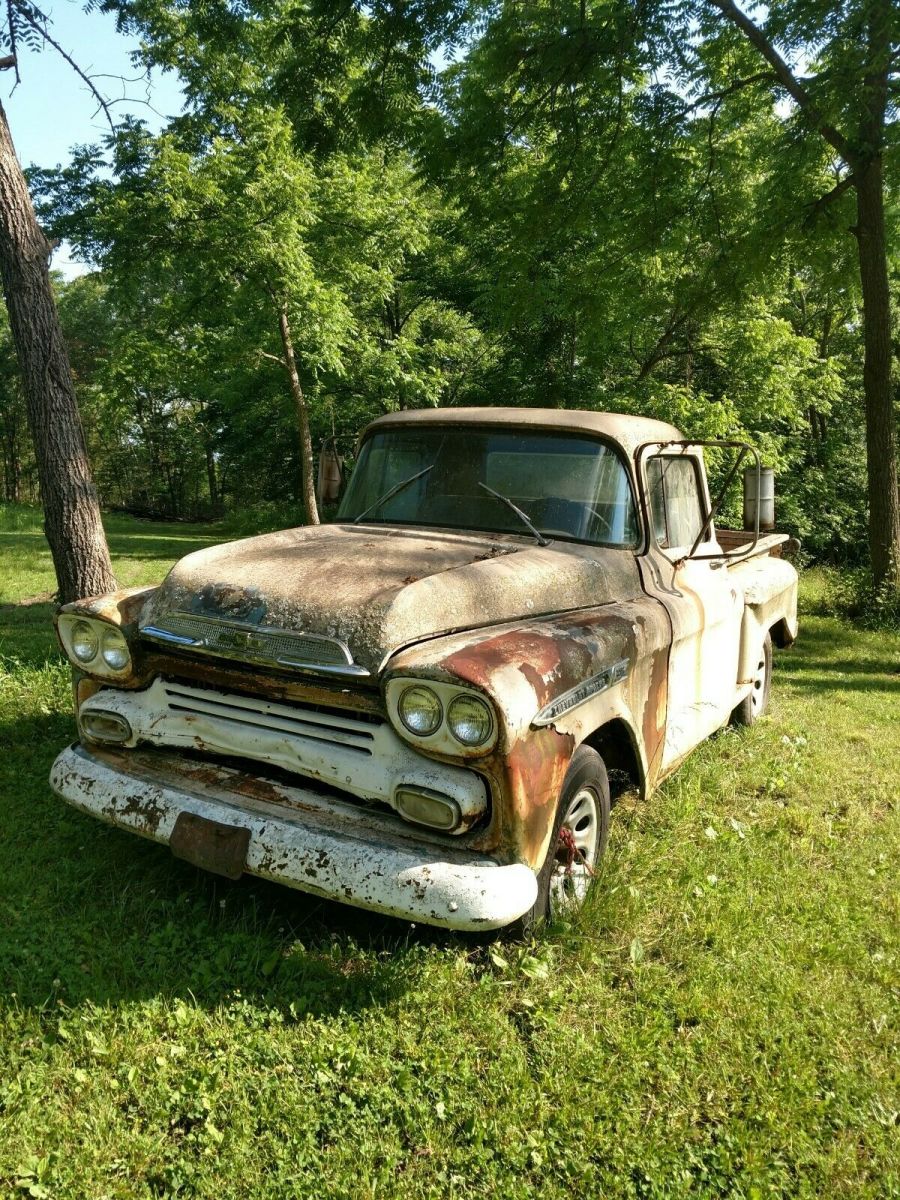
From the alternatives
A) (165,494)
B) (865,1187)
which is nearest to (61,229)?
(865,1187)

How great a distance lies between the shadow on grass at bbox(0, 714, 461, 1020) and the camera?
283 centimetres

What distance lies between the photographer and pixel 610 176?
30.3ft

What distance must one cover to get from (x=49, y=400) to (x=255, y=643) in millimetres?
4269

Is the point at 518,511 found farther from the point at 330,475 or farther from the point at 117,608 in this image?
the point at 117,608

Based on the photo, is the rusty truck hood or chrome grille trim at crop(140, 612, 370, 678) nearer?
chrome grille trim at crop(140, 612, 370, 678)

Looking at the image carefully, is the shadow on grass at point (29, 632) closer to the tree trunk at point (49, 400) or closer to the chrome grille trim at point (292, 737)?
the tree trunk at point (49, 400)

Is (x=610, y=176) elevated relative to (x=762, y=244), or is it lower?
elevated

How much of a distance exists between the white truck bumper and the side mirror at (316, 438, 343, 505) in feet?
7.07

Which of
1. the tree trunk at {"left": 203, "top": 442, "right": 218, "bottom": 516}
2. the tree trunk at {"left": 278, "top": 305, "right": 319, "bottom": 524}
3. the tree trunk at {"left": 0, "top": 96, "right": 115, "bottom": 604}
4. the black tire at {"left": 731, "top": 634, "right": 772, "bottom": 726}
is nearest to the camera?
the black tire at {"left": 731, "top": 634, "right": 772, "bottom": 726}

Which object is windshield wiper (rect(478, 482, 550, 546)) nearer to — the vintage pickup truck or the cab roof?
the vintage pickup truck

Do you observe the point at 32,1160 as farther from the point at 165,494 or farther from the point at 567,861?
the point at 165,494

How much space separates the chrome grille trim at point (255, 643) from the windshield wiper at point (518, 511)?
1.30 m

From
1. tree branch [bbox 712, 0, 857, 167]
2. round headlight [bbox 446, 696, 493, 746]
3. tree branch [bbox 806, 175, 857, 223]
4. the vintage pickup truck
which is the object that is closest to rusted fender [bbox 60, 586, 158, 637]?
the vintage pickup truck

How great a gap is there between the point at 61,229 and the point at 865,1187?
13364 millimetres
